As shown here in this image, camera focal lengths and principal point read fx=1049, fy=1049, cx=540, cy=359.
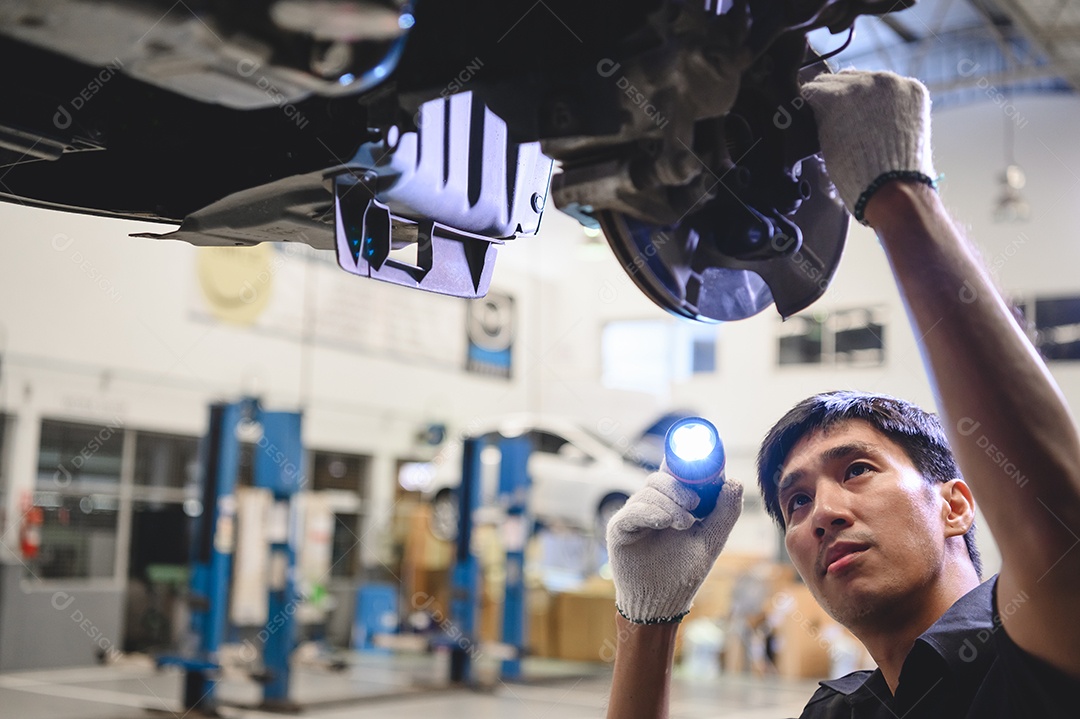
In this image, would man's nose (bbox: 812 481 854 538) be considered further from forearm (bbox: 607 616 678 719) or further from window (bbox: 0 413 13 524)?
window (bbox: 0 413 13 524)

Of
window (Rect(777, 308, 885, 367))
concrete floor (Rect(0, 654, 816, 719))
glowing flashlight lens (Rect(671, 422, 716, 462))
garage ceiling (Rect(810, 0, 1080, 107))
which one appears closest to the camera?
glowing flashlight lens (Rect(671, 422, 716, 462))

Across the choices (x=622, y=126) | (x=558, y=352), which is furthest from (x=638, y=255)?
(x=558, y=352)

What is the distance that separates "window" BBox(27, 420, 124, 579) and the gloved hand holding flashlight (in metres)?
8.51

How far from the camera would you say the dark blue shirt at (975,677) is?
0.90m

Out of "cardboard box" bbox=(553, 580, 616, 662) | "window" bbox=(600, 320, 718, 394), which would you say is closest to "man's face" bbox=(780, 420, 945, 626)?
"cardboard box" bbox=(553, 580, 616, 662)

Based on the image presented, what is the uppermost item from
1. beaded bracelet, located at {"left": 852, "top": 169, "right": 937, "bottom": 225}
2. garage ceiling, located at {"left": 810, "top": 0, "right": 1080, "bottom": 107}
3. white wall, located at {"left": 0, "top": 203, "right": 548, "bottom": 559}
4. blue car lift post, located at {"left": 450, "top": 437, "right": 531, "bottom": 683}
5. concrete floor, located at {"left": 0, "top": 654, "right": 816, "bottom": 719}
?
garage ceiling, located at {"left": 810, "top": 0, "right": 1080, "bottom": 107}

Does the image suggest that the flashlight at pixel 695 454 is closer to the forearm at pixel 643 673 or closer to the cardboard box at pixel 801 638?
the forearm at pixel 643 673

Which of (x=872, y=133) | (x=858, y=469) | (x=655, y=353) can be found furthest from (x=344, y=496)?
(x=872, y=133)

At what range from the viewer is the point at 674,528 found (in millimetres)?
1409

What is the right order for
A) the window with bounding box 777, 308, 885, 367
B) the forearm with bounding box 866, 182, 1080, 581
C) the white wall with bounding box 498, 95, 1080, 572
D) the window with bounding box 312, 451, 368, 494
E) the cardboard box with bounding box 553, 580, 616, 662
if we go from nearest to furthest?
the forearm with bounding box 866, 182, 1080, 581
the cardboard box with bounding box 553, 580, 616, 662
the window with bounding box 312, 451, 368, 494
the white wall with bounding box 498, 95, 1080, 572
the window with bounding box 777, 308, 885, 367

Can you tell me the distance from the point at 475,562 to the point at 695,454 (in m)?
7.29

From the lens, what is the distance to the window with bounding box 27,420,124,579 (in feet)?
29.2

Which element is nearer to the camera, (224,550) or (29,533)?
(224,550)

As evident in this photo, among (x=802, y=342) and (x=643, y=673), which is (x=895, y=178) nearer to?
(x=643, y=673)
